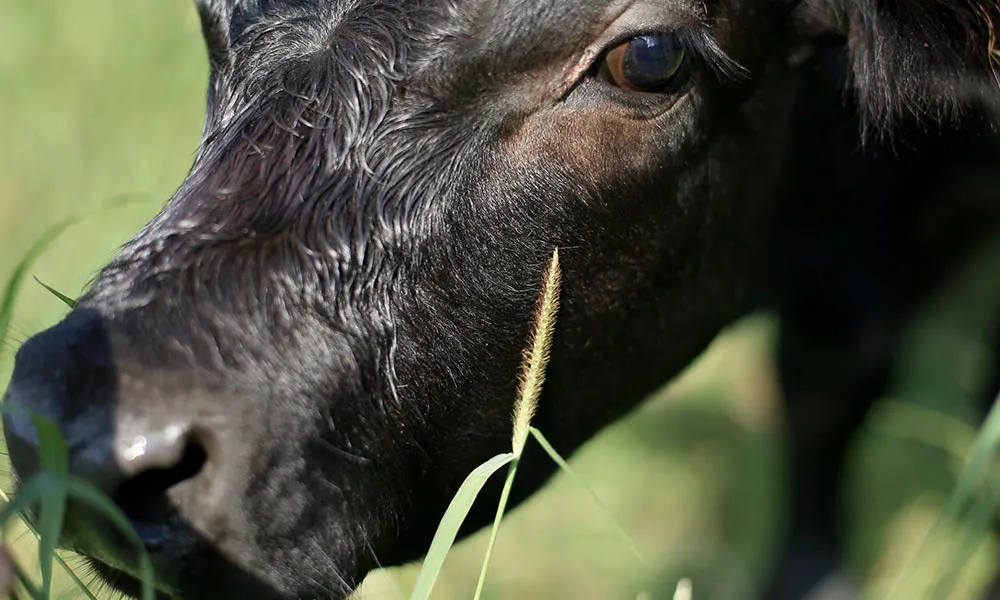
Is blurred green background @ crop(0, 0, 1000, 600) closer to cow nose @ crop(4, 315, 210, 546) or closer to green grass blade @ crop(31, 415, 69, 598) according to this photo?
cow nose @ crop(4, 315, 210, 546)

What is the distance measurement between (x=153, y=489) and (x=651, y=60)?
1.16m

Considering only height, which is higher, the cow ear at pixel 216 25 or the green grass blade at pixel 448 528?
the cow ear at pixel 216 25

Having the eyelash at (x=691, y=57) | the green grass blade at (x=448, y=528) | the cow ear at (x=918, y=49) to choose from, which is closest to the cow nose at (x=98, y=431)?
the green grass blade at (x=448, y=528)

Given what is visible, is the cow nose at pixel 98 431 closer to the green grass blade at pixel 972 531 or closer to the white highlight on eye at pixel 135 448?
the white highlight on eye at pixel 135 448

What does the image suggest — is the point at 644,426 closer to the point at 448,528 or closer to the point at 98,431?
the point at 448,528

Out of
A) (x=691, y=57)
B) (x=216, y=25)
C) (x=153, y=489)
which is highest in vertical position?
(x=216, y=25)

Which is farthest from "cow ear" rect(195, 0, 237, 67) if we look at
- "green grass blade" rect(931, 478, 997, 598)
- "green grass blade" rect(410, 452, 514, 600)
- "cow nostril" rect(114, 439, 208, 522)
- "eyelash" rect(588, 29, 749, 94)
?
"green grass blade" rect(931, 478, 997, 598)

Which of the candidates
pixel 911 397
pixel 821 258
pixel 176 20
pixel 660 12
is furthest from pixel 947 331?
Answer: pixel 176 20

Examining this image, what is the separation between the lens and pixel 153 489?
183cm

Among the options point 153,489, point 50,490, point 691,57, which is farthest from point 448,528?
point 691,57

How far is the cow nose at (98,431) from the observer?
1.75 metres

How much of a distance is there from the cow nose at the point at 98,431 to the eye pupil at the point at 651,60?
1020 mm

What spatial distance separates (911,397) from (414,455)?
108 inches

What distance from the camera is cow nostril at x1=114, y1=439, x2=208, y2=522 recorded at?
5.98 feet
